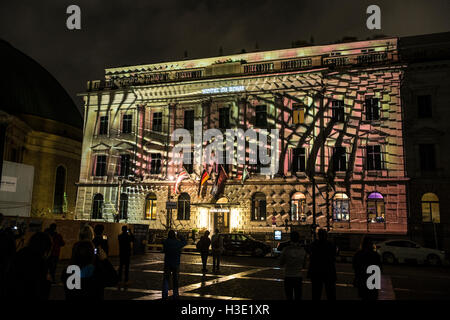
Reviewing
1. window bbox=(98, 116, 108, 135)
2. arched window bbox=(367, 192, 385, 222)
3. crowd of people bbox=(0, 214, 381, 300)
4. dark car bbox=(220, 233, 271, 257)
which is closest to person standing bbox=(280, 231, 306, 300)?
crowd of people bbox=(0, 214, 381, 300)

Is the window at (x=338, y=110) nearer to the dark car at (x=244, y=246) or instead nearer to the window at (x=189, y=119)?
the window at (x=189, y=119)

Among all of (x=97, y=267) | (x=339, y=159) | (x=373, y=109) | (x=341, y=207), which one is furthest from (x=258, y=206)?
(x=97, y=267)

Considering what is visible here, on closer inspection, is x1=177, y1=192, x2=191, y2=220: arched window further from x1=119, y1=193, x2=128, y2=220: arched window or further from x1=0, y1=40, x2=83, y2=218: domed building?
x1=0, y1=40, x2=83, y2=218: domed building

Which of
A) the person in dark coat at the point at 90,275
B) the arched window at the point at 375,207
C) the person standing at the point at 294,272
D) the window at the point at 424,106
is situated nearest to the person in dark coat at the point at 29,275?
the person in dark coat at the point at 90,275

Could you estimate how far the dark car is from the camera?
29.4 m

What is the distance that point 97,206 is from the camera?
43281 millimetres

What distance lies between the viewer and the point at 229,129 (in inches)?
1575

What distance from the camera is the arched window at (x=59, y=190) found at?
52938 millimetres

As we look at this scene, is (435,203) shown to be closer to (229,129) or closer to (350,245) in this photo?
(350,245)

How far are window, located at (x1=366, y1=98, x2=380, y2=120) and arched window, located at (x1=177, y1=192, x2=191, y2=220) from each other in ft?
62.5

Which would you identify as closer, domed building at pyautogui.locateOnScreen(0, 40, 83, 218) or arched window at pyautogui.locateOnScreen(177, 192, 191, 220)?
arched window at pyautogui.locateOnScreen(177, 192, 191, 220)

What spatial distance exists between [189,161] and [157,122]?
6.13m
